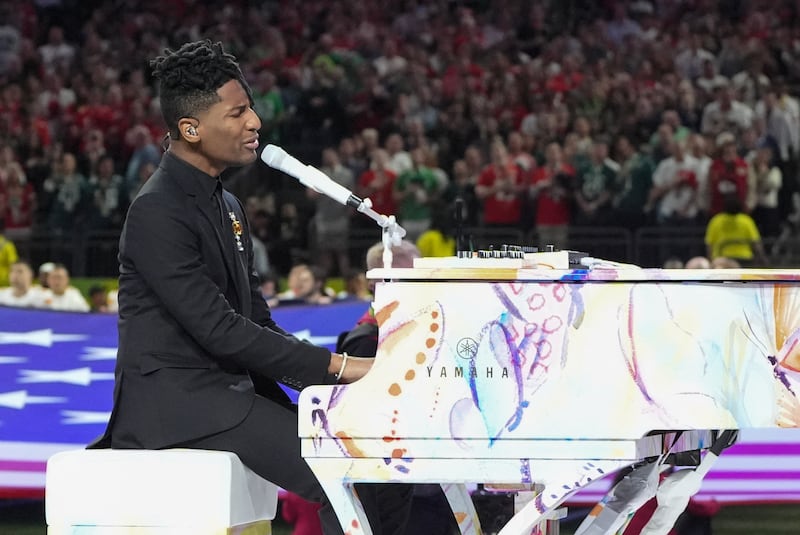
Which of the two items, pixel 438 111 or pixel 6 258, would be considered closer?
pixel 6 258

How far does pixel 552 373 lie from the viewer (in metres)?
3.51

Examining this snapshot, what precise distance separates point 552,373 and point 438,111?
1057 centimetres

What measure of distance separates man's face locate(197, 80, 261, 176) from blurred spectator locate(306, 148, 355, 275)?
24.3 feet

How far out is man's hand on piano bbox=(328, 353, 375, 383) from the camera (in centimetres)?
385

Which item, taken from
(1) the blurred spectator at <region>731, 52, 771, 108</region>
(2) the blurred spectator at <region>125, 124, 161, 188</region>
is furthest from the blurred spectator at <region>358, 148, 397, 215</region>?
(1) the blurred spectator at <region>731, 52, 771, 108</region>

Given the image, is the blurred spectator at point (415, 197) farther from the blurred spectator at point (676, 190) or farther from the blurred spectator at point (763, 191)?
the blurred spectator at point (763, 191)

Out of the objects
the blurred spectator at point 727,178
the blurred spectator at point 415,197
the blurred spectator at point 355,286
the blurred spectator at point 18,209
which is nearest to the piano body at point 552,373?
the blurred spectator at point 355,286

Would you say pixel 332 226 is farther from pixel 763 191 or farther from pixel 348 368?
pixel 348 368

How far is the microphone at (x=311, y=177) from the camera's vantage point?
3.80 meters

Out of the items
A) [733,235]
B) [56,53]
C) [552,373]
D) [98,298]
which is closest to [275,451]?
[552,373]

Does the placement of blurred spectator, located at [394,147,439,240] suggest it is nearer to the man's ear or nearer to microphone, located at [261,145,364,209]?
the man's ear

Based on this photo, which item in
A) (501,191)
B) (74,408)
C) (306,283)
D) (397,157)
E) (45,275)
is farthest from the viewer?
(397,157)

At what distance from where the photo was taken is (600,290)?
3518mm

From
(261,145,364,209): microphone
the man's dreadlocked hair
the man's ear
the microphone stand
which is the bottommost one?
the microphone stand
